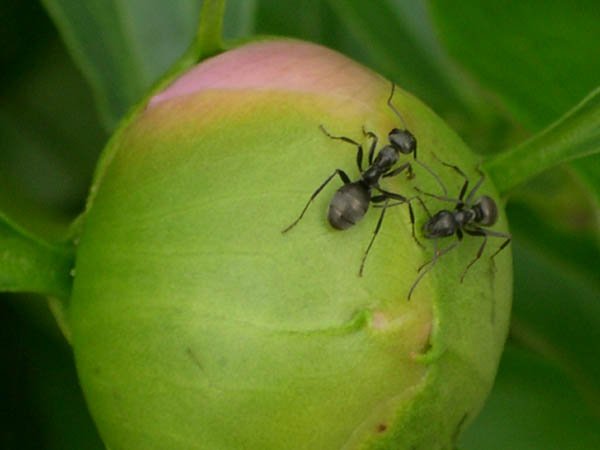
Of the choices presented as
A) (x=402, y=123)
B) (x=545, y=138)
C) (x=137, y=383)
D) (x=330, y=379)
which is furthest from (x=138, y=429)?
(x=545, y=138)

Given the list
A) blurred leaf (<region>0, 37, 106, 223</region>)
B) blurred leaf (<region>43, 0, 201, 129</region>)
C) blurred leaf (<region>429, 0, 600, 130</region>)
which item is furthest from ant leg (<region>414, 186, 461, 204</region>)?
blurred leaf (<region>0, 37, 106, 223</region>)

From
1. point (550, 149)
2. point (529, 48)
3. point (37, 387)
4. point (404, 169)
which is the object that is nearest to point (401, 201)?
point (404, 169)

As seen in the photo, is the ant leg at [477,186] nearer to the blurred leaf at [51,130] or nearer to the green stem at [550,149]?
the green stem at [550,149]

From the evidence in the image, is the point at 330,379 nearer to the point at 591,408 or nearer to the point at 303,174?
the point at 303,174

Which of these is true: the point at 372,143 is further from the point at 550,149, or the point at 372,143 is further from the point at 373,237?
the point at 550,149

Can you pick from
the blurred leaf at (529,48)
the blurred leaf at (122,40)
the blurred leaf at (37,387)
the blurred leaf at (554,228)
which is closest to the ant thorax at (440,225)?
the blurred leaf at (529,48)

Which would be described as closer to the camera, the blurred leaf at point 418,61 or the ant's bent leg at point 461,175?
the ant's bent leg at point 461,175

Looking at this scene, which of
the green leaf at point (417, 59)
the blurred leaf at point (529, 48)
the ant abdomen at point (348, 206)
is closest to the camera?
the ant abdomen at point (348, 206)
